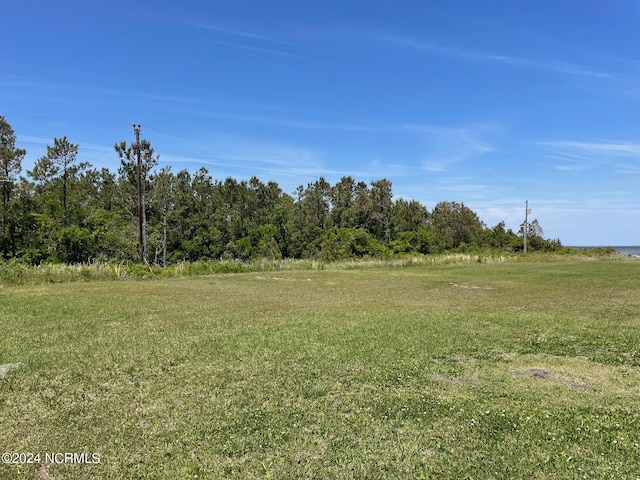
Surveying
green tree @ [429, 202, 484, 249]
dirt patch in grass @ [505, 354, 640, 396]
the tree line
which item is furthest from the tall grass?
green tree @ [429, 202, 484, 249]

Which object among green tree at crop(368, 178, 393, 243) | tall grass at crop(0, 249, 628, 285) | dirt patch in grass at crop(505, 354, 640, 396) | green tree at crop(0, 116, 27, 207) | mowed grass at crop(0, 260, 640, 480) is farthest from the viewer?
green tree at crop(368, 178, 393, 243)

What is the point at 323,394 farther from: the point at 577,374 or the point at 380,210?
the point at 380,210

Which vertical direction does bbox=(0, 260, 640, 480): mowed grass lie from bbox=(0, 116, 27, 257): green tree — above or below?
below

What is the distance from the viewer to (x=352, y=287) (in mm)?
16281

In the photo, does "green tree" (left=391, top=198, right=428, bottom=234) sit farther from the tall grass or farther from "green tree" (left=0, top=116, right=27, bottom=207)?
"green tree" (left=0, top=116, right=27, bottom=207)

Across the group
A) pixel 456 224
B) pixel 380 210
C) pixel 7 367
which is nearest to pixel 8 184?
pixel 7 367

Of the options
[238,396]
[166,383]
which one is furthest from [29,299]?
[238,396]

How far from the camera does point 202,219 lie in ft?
153

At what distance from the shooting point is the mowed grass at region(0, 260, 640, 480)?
3.25m

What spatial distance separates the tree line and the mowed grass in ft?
67.2

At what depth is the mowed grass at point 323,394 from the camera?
10.7 feet

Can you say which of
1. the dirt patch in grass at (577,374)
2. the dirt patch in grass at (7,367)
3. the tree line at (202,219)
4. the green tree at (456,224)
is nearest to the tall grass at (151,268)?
the tree line at (202,219)

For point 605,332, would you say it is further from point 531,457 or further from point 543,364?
point 531,457

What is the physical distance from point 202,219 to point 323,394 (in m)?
44.3
